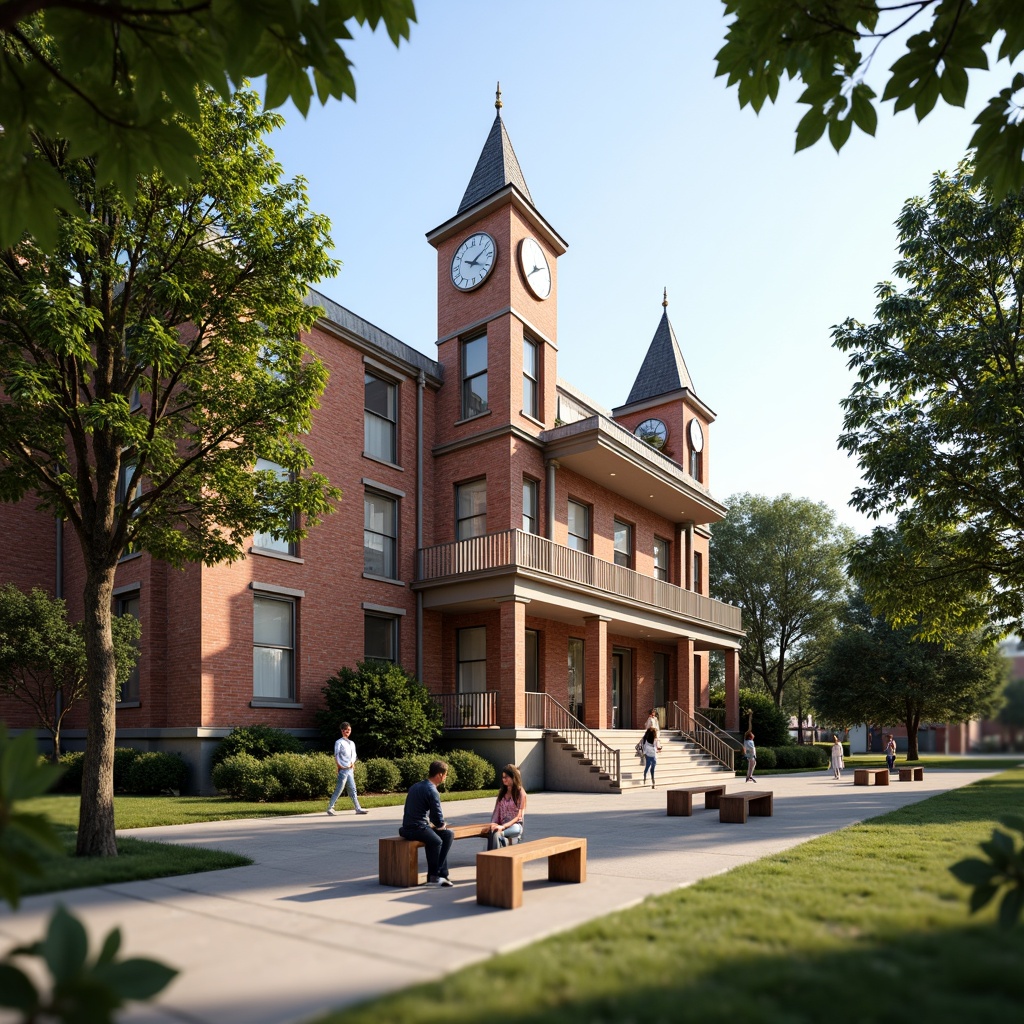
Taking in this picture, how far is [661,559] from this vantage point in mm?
34094

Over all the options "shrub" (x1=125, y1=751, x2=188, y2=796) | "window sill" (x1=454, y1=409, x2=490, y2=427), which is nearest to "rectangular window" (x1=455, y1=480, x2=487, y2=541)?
"window sill" (x1=454, y1=409, x2=490, y2=427)

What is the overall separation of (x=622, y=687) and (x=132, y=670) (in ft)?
55.1

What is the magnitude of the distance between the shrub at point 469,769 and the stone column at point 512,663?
1.69 metres

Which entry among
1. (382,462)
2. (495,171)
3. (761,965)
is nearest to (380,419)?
(382,462)

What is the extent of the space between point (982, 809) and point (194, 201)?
16412mm

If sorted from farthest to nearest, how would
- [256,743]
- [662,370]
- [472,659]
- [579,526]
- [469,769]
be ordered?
[662,370] → [579,526] → [472,659] → [469,769] → [256,743]

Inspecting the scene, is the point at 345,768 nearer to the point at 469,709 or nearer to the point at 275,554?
the point at 275,554

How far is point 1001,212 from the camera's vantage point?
1898cm

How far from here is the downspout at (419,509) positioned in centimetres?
2477

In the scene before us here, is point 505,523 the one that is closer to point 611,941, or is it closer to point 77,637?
point 77,637

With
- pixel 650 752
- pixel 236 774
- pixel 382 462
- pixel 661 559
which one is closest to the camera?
pixel 236 774

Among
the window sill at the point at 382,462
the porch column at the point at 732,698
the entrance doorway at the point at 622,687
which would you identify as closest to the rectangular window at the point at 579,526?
the entrance doorway at the point at 622,687

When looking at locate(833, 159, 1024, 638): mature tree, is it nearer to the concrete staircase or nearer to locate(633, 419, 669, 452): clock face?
the concrete staircase

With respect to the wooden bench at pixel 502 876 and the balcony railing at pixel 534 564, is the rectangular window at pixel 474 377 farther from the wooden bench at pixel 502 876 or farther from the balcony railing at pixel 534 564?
the wooden bench at pixel 502 876
